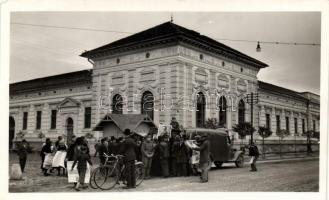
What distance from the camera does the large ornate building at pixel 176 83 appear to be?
56.0 ft

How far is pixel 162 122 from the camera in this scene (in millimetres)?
18125

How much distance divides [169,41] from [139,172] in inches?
275

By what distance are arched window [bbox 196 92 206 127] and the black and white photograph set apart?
0.07m

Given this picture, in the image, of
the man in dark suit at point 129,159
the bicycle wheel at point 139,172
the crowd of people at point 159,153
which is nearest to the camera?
the man in dark suit at point 129,159

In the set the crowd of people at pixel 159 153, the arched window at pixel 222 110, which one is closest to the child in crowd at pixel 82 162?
the crowd of people at pixel 159 153

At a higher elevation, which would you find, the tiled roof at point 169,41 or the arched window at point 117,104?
the tiled roof at point 169,41

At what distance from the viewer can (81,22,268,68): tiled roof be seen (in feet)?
54.2

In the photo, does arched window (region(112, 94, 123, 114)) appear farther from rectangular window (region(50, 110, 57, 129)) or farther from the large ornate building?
rectangular window (region(50, 110, 57, 129))

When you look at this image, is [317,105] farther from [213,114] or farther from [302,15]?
[213,114]

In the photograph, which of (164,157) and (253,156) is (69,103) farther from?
(253,156)

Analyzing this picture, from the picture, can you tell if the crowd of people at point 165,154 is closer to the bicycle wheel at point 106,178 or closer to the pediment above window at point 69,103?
the bicycle wheel at point 106,178

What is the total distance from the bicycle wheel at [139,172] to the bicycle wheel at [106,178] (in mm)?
770

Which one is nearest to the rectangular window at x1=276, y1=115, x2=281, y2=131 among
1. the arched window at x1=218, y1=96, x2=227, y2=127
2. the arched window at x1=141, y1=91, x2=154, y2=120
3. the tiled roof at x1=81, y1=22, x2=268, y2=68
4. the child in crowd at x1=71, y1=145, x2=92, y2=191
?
the arched window at x1=218, y1=96, x2=227, y2=127

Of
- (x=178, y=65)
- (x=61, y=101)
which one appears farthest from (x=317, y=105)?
(x=61, y=101)
